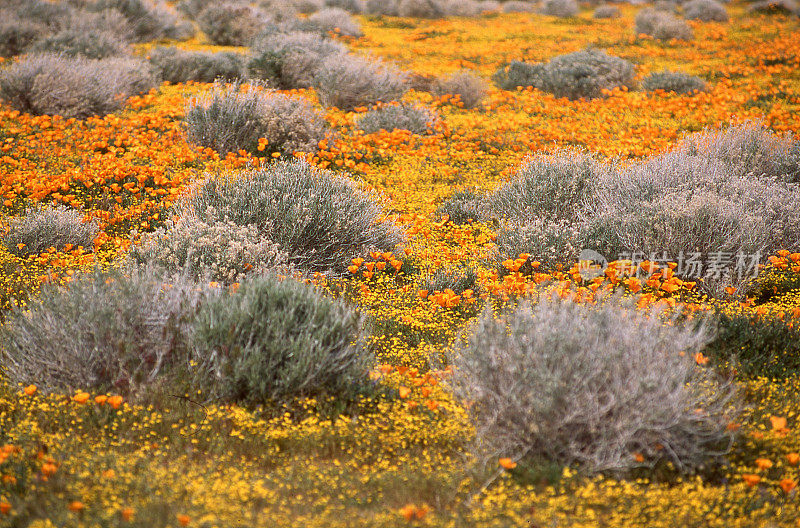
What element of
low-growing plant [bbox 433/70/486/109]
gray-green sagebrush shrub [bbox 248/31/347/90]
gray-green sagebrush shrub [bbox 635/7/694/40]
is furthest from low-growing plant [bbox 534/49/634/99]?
gray-green sagebrush shrub [bbox 635/7/694/40]

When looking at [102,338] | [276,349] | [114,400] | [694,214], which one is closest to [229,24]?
[694,214]

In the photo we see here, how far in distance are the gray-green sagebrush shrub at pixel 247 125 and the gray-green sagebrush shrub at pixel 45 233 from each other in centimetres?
292

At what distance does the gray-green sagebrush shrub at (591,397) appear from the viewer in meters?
3.08

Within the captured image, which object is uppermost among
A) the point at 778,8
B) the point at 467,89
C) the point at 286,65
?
the point at 778,8

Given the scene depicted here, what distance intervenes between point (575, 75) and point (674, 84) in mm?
2060

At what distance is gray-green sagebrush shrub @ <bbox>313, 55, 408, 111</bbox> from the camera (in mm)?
11508

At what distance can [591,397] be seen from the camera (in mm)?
3000

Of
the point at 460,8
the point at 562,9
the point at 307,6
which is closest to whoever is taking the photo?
the point at 307,6

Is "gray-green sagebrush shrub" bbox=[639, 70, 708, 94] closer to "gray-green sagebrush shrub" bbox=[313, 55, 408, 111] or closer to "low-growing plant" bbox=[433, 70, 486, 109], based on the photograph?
"low-growing plant" bbox=[433, 70, 486, 109]

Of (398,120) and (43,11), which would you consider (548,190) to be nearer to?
(398,120)

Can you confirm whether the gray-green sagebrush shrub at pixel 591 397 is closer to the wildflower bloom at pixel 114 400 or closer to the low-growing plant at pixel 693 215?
the wildflower bloom at pixel 114 400

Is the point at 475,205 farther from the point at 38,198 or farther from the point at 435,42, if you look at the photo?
the point at 435,42

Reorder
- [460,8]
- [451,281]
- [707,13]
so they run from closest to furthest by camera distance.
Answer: [451,281], [707,13], [460,8]

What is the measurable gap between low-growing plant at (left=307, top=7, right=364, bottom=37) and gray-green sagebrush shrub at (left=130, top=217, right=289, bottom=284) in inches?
619
